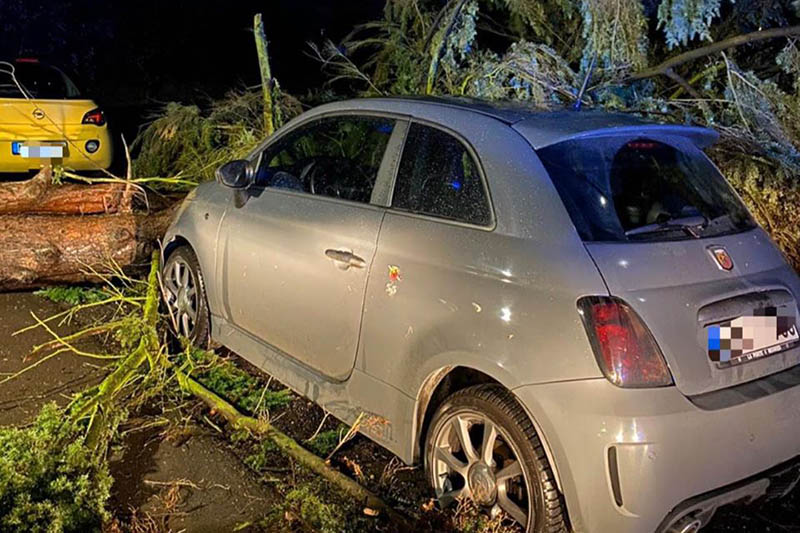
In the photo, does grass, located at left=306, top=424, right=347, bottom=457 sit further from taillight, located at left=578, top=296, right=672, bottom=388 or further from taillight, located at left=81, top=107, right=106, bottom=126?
taillight, located at left=81, top=107, right=106, bottom=126

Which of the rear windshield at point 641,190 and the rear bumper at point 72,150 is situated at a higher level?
the rear windshield at point 641,190

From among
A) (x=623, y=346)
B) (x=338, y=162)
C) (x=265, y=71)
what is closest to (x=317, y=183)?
(x=338, y=162)

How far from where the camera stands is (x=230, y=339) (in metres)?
4.25

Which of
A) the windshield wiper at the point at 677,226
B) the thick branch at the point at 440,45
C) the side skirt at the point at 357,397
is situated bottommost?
the side skirt at the point at 357,397

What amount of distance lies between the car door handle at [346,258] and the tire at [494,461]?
74 centimetres

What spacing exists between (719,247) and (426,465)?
1.50m

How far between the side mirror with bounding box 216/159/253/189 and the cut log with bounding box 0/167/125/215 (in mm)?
2054

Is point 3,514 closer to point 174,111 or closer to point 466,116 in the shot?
point 466,116

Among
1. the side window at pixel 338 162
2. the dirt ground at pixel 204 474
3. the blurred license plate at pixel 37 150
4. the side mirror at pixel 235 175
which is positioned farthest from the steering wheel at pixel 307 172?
the blurred license plate at pixel 37 150

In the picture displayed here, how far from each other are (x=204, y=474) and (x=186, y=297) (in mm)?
1558

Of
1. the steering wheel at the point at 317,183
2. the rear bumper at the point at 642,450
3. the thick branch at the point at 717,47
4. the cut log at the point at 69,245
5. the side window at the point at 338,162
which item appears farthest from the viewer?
the thick branch at the point at 717,47

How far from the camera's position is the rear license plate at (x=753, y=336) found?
253 cm

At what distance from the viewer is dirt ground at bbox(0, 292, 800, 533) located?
3.08 meters

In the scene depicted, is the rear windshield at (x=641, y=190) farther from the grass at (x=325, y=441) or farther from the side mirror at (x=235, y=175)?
the side mirror at (x=235, y=175)
